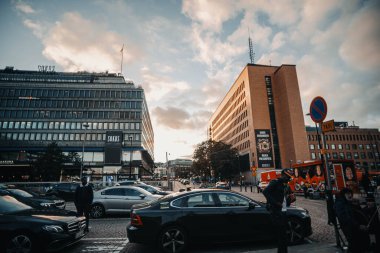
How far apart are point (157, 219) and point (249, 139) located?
6483 centimetres

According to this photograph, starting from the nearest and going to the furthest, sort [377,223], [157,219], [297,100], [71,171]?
[377,223], [157,219], [71,171], [297,100]

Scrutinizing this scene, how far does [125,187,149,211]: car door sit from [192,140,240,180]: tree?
53.8 meters

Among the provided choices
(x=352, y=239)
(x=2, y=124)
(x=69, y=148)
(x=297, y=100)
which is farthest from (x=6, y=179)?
(x=297, y=100)

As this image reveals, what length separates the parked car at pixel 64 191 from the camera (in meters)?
19.8

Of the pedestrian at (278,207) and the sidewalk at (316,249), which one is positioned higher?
the pedestrian at (278,207)

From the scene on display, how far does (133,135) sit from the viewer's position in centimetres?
5850

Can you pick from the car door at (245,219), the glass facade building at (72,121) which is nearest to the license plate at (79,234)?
the car door at (245,219)

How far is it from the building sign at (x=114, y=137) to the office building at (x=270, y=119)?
120 feet

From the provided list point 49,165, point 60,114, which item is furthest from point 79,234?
point 60,114

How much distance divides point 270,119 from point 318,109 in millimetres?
65816

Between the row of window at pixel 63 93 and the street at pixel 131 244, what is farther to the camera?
the row of window at pixel 63 93

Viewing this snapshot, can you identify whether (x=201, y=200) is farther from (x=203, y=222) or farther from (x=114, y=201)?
(x=114, y=201)

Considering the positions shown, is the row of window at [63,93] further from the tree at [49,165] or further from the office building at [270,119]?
the office building at [270,119]

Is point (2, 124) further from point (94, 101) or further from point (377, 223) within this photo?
point (377, 223)
